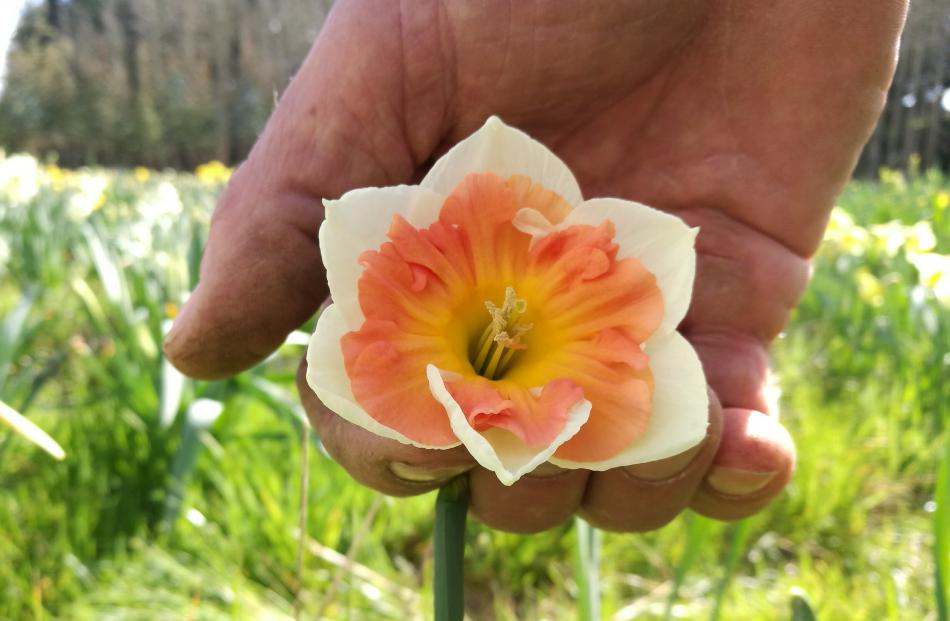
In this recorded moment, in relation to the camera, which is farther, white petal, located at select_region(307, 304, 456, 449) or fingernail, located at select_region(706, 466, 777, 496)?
fingernail, located at select_region(706, 466, 777, 496)

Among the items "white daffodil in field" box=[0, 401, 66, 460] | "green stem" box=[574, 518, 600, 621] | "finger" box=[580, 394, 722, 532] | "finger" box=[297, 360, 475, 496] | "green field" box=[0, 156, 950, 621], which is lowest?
"green field" box=[0, 156, 950, 621]

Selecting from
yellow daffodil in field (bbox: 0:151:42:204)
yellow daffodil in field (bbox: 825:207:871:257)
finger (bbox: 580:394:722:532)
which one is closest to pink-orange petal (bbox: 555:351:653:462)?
finger (bbox: 580:394:722:532)

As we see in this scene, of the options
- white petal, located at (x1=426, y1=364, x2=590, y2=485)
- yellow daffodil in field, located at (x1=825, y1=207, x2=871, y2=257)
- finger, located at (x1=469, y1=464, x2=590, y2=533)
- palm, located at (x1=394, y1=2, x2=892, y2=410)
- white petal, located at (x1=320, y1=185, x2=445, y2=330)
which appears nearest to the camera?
A: white petal, located at (x1=426, y1=364, x2=590, y2=485)

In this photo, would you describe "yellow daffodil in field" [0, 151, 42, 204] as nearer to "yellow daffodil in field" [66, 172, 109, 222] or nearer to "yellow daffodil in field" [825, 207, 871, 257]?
"yellow daffodil in field" [66, 172, 109, 222]

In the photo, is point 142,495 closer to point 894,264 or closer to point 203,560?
point 203,560

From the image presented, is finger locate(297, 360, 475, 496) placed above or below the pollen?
below

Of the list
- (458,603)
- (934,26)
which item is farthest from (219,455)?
(934,26)
